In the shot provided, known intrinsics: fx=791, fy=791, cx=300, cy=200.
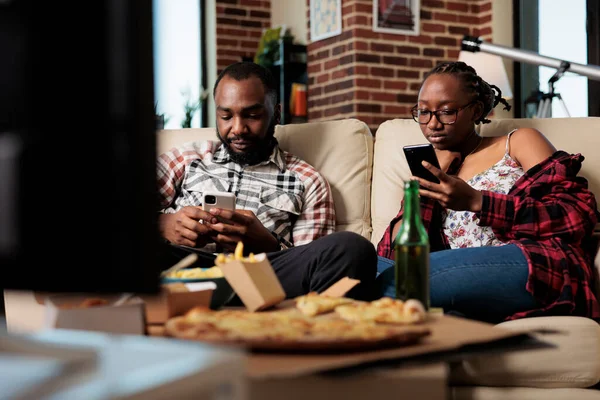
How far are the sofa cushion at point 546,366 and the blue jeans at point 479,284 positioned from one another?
0.32 feet

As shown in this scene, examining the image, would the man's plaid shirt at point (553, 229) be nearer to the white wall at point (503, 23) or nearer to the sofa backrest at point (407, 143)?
the sofa backrest at point (407, 143)

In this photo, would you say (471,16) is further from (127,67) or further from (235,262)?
(127,67)

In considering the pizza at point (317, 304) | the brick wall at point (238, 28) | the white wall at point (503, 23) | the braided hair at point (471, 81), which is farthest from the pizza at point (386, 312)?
the brick wall at point (238, 28)

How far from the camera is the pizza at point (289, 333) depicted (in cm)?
81

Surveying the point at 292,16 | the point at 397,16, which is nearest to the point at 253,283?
the point at 397,16

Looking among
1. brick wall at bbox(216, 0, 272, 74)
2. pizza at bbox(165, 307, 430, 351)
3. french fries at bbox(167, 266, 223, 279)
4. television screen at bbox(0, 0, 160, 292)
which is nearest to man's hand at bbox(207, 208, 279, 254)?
french fries at bbox(167, 266, 223, 279)

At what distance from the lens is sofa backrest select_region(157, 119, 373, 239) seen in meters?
2.46

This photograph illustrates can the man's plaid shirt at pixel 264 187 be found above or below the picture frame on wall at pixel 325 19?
below

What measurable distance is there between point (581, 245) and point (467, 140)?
1.41 ft

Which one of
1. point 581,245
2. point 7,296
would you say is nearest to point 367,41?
point 581,245

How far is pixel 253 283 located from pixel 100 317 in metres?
0.23

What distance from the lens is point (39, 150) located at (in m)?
0.51

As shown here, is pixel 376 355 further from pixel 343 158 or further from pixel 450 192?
pixel 343 158

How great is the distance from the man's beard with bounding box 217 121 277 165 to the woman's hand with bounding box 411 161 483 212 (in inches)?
24.0
